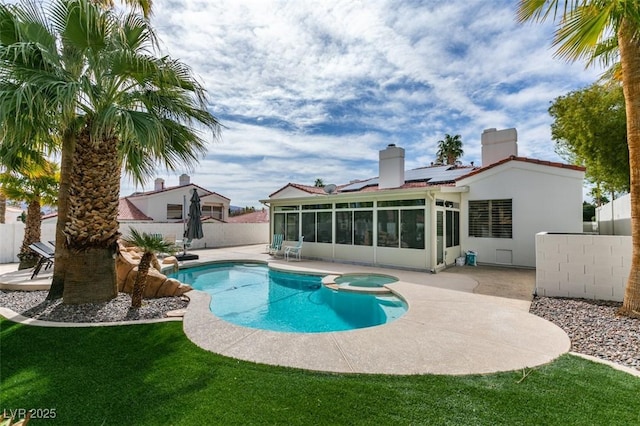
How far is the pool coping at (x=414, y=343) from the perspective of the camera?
Result: 13.8 feet

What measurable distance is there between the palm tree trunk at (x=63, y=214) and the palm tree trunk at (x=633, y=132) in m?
11.6

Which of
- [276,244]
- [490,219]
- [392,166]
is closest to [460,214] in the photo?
[490,219]

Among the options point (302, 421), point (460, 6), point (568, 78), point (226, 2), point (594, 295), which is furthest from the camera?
point (568, 78)

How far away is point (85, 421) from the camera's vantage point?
2961mm

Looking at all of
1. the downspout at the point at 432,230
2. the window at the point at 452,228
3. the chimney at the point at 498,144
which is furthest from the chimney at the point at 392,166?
the chimney at the point at 498,144

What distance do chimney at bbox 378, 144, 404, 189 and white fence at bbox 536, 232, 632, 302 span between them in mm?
8053

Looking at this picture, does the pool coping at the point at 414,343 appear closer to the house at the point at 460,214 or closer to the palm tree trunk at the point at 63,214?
the palm tree trunk at the point at 63,214

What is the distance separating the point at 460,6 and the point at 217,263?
14.4 metres

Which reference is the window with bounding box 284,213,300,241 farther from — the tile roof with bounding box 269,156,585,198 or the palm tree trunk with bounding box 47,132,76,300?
the palm tree trunk with bounding box 47,132,76,300

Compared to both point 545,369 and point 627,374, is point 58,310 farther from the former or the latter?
point 627,374

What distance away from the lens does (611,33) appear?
5809mm

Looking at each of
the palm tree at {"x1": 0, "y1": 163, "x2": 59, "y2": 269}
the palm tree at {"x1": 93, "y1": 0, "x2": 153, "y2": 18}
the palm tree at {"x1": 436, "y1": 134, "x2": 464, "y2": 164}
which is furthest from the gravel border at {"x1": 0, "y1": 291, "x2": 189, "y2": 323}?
the palm tree at {"x1": 436, "y1": 134, "x2": 464, "y2": 164}

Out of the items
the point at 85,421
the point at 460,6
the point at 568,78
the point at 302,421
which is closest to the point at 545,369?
the point at 302,421

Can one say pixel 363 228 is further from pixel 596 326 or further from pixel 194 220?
pixel 194 220
